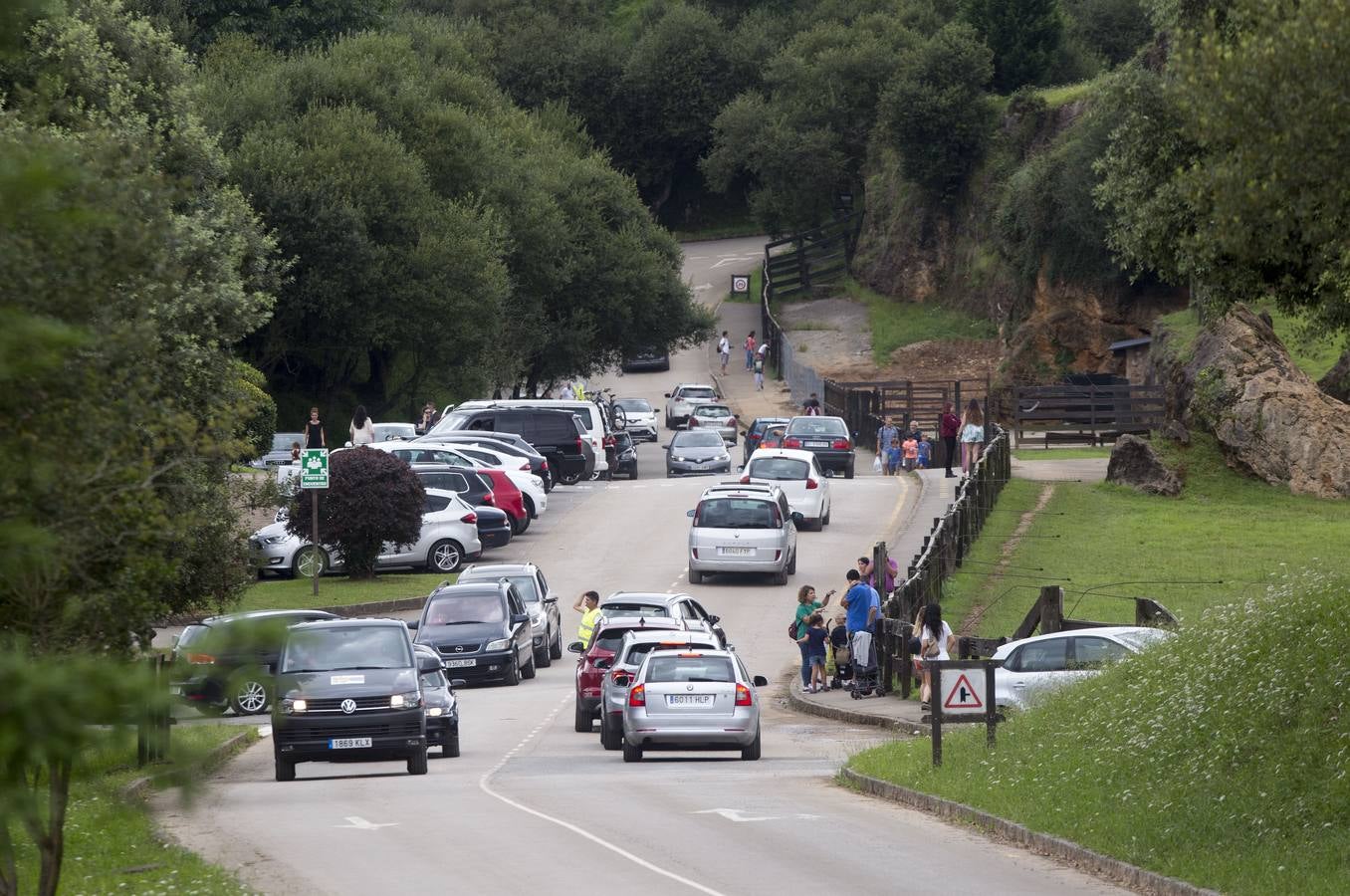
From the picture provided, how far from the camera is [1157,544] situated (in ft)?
107

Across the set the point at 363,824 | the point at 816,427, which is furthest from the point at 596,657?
the point at 816,427

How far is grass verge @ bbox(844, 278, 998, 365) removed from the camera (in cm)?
7406

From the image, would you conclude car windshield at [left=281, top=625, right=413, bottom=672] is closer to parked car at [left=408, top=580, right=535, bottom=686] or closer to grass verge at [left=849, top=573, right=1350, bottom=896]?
grass verge at [left=849, top=573, right=1350, bottom=896]

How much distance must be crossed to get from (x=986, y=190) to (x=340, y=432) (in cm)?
3317

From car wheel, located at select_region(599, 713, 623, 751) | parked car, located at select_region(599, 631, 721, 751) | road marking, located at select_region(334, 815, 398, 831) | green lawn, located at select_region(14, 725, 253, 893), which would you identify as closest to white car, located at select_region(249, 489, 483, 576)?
parked car, located at select_region(599, 631, 721, 751)

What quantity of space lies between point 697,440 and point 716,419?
11248mm

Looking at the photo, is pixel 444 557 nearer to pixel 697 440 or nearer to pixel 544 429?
pixel 544 429

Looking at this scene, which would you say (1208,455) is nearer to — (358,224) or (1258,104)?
(358,224)

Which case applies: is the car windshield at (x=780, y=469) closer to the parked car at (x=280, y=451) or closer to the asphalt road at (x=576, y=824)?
the parked car at (x=280, y=451)

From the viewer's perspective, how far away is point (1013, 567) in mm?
31969

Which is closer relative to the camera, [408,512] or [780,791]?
[780,791]

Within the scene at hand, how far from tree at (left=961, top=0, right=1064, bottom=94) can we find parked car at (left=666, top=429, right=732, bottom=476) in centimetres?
3648

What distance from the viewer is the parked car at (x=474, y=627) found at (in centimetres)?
2630

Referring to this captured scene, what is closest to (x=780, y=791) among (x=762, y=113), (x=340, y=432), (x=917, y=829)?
(x=917, y=829)
